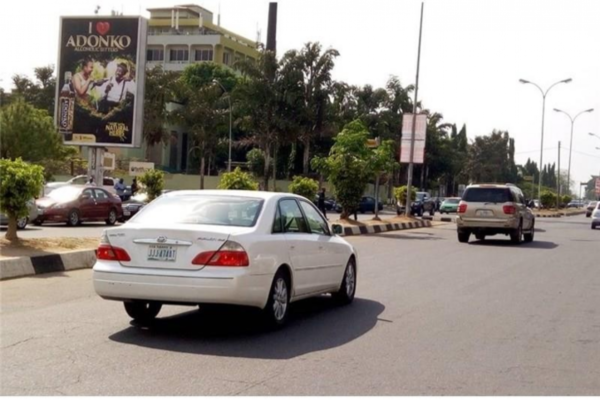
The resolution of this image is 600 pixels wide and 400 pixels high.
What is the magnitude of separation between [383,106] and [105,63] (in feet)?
152

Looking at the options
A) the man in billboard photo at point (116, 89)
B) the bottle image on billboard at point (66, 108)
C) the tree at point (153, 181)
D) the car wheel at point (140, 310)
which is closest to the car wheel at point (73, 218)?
the tree at point (153, 181)

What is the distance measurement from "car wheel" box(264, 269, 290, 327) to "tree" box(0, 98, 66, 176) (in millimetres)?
41197

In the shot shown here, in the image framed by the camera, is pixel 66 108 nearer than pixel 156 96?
Yes

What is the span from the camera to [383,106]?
7100cm

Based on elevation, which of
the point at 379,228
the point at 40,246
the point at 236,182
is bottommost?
the point at 379,228

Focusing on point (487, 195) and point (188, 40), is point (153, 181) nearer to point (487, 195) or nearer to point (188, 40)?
point (487, 195)

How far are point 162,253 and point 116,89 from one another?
19.7 m

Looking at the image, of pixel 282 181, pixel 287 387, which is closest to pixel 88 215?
pixel 287 387

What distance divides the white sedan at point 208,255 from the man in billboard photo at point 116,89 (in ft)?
59.7

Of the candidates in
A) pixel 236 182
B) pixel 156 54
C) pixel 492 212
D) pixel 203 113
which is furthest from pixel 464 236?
pixel 156 54

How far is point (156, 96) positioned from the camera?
56.5 metres

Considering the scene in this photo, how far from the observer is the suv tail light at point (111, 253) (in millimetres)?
8359

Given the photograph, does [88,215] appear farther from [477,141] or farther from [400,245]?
[477,141]

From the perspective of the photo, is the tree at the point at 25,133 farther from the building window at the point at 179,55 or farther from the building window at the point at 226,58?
the building window at the point at 179,55
